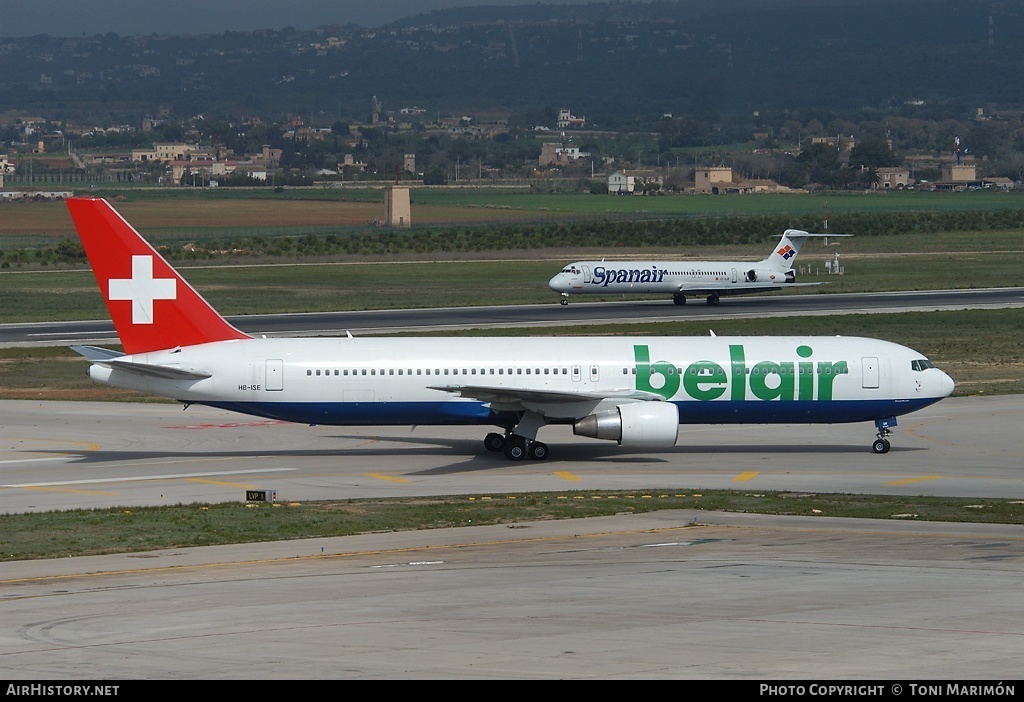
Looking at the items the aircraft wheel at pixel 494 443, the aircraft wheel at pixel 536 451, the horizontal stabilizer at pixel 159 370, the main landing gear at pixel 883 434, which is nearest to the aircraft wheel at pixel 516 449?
the aircraft wheel at pixel 536 451

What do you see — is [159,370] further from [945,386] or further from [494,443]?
[945,386]

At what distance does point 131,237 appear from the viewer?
150ft

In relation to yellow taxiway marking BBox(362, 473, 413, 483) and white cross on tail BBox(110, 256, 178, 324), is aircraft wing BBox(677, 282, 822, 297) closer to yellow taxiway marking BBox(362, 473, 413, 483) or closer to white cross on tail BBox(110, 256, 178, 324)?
white cross on tail BBox(110, 256, 178, 324)

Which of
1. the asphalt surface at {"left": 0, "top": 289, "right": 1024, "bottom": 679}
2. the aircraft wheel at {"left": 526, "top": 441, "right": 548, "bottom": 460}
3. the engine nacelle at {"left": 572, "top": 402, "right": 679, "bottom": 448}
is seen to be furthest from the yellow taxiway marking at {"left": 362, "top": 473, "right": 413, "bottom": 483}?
the engine nacelle at {"left": 572, "top": 402, "right": 679, "bottom": 448}

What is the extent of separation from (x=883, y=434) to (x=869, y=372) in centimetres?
223

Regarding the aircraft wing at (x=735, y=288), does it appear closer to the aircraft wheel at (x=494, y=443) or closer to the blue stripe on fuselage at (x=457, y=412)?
the blue stripe on fuselage at (x=457, y=412)

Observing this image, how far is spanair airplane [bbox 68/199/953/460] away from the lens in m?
45.4

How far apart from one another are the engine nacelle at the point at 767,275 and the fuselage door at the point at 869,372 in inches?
2337

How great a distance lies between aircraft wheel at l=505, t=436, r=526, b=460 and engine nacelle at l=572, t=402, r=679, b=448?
2.49 meters

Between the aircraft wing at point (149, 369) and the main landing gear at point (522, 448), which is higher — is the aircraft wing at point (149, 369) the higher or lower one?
the higher one

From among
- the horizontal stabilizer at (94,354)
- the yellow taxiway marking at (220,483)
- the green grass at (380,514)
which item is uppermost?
the horizontal stabilizer at (94,354)

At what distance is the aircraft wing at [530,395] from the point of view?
4400 cm

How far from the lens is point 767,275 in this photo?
107 m

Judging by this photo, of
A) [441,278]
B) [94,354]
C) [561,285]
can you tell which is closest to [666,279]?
[561,285]
